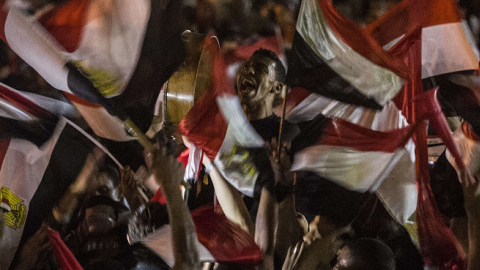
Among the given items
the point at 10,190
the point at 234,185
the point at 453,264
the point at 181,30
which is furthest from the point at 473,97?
the point at 10,190

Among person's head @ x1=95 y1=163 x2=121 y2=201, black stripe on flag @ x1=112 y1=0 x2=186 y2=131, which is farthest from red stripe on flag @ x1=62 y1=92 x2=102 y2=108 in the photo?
person's head @ x1=95 y1=163 x2=121 y2=201

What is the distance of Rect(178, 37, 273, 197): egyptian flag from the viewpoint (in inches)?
126

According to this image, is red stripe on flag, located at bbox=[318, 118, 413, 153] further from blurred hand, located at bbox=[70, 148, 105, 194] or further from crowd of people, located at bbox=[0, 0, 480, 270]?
blurred hand, located at bbox=[70, 148, 105, 194]

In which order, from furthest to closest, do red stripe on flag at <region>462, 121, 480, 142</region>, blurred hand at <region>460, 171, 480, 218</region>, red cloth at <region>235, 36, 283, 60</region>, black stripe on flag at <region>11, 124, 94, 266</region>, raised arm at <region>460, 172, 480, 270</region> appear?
black stripe on flag at <region>11, 124, 94, 266</region>
red cloth at <region>235, 36, 283, 60</region>
red stripe on flag at <region>462, 121, 480, 142</region>
blurred hand at <region>460, 171, 480, 218</region>
raised arm at <region>460, 172, 480, 270</region>

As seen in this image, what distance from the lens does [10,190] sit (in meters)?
3.51

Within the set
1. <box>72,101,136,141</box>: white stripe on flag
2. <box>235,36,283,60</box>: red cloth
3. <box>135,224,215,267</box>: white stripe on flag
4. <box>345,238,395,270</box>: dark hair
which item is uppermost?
<box>235,36,283,60</box>: red cloth

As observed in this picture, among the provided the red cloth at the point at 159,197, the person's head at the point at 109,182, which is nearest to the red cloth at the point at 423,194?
the red cloth at the point at 159,197

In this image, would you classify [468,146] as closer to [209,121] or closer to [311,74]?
[311,74]

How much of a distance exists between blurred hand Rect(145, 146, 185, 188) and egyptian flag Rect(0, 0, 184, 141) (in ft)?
0.69

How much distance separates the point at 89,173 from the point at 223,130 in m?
1.06

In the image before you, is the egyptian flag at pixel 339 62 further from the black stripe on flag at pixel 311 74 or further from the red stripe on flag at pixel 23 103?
the red stripe on flag at pixel 23 103

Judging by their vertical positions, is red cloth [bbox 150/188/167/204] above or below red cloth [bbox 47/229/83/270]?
above

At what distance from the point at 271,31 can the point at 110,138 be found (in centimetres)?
140

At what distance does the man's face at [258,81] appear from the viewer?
10.5ft
